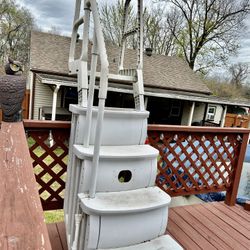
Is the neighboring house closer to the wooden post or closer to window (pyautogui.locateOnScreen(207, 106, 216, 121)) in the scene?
window (pyautogui.locateOnScreen(207, 106, 216, 121))

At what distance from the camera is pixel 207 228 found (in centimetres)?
255

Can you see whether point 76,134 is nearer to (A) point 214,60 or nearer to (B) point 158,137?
(B) point 158,137

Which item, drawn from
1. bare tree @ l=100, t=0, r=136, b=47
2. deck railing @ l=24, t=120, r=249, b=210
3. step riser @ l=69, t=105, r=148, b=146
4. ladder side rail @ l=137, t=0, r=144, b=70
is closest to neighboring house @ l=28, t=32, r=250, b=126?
bare tree @ l=100, t=0, r=136, b=47

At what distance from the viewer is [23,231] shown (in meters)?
0.53

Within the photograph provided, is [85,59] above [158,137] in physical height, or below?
above

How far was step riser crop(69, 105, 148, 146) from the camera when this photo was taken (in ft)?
5.58

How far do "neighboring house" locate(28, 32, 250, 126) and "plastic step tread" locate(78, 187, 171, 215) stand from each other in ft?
23.9

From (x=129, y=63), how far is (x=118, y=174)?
445 inches

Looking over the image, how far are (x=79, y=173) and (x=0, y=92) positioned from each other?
810 mm

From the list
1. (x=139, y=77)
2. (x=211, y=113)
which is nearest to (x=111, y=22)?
(x=211, y=113)

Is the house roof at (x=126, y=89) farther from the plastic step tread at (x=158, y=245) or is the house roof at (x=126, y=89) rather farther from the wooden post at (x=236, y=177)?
the plastic step tread at (x=158, y=245)

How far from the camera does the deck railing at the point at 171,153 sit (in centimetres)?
220

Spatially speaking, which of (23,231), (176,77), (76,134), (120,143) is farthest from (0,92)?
(176,77)

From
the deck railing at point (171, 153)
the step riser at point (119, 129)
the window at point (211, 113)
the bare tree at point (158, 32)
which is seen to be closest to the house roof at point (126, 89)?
the window at point (211, 113)
